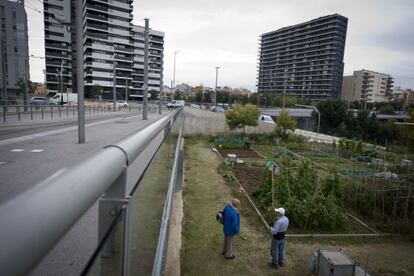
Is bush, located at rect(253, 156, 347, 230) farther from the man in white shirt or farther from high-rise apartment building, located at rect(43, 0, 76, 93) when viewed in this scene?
high-rise apartment building, located at rect(43, 0, 76, 93)

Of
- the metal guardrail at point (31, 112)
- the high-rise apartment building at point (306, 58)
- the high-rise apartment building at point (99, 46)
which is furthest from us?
the high-rise apartment building at point (306, 58)

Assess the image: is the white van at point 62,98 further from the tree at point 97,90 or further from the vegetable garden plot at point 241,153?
the vegetable garden plot at point 241,153

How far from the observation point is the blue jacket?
8.05 meters

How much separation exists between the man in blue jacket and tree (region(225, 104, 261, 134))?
2483 centimetres

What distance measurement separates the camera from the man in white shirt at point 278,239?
7.90 meters

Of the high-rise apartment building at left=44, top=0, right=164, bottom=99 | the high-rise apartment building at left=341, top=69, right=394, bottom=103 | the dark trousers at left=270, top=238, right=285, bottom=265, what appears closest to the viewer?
the dark trousers at left=270, top=238, right=285, bottom=265

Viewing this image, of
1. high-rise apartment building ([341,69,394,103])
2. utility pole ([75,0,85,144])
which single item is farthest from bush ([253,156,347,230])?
high-rise apartment building ([341,69,394,103])

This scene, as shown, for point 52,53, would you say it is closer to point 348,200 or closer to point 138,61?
point 138,61

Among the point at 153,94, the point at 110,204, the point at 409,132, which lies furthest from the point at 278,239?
the point at 153,94

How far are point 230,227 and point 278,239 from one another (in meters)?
1.27

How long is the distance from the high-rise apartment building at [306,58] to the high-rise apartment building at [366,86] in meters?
15.8

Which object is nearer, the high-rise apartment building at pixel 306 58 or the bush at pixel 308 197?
the bush at pixel 308 197

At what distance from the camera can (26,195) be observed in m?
0.68

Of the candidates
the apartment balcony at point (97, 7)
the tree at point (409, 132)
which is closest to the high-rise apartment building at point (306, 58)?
the apartment balcony at point (97, 7)
